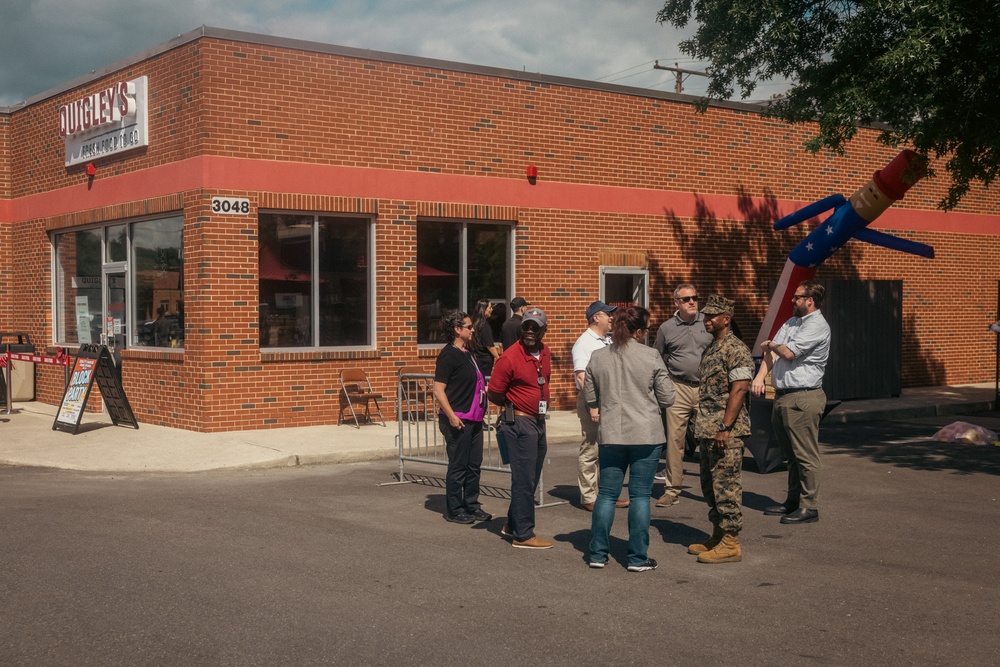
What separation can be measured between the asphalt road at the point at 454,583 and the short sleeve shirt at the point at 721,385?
98 cm

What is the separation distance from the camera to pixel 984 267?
23422 mm

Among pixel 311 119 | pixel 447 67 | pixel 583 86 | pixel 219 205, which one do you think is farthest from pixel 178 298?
pixel 583 86

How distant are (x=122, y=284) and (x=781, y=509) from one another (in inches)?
456

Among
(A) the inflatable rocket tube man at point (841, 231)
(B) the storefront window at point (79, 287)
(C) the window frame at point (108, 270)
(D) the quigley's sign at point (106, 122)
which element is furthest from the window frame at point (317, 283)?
(A) the inflatable rocket tube man at point (841, 231)

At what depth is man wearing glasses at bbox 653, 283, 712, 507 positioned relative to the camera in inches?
392

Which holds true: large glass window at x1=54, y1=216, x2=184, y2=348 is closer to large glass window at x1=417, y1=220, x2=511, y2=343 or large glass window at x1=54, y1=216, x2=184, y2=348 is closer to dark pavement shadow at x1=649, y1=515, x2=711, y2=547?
large glass window at x1=417, y1=220, x2=511, y2=343

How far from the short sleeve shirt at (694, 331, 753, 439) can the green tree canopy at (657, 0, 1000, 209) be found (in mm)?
5943

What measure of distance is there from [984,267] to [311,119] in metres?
15.5

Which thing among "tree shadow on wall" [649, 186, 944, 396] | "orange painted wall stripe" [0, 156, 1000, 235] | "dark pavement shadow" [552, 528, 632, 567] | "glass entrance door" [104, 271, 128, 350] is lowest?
"dark pavement shadow" [552, 528, 632, 567]

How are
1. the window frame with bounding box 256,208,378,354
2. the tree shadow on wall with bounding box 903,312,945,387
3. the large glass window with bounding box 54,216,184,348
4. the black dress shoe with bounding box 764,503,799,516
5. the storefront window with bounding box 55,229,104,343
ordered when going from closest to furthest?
1. the black dress shoe with bounding box 764,503,799,516
2. the window frame with bounding box 256,208,378,354
3. the large glass window with bounding box 54,216,184,348
4. the storefront window with bounding box 55,229,104,343
5. the tree shadow on wall with bounding box 903,312,945,387

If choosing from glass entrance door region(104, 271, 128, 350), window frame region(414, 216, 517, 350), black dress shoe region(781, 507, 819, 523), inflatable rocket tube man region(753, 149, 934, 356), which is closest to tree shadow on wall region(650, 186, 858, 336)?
inflatable rocket tube man region(753, 149, 934, 356)

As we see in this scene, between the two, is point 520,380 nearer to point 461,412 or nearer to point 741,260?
point 461,412

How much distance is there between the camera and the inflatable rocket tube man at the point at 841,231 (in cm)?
1659

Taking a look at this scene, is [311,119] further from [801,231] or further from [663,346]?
[801,231]
